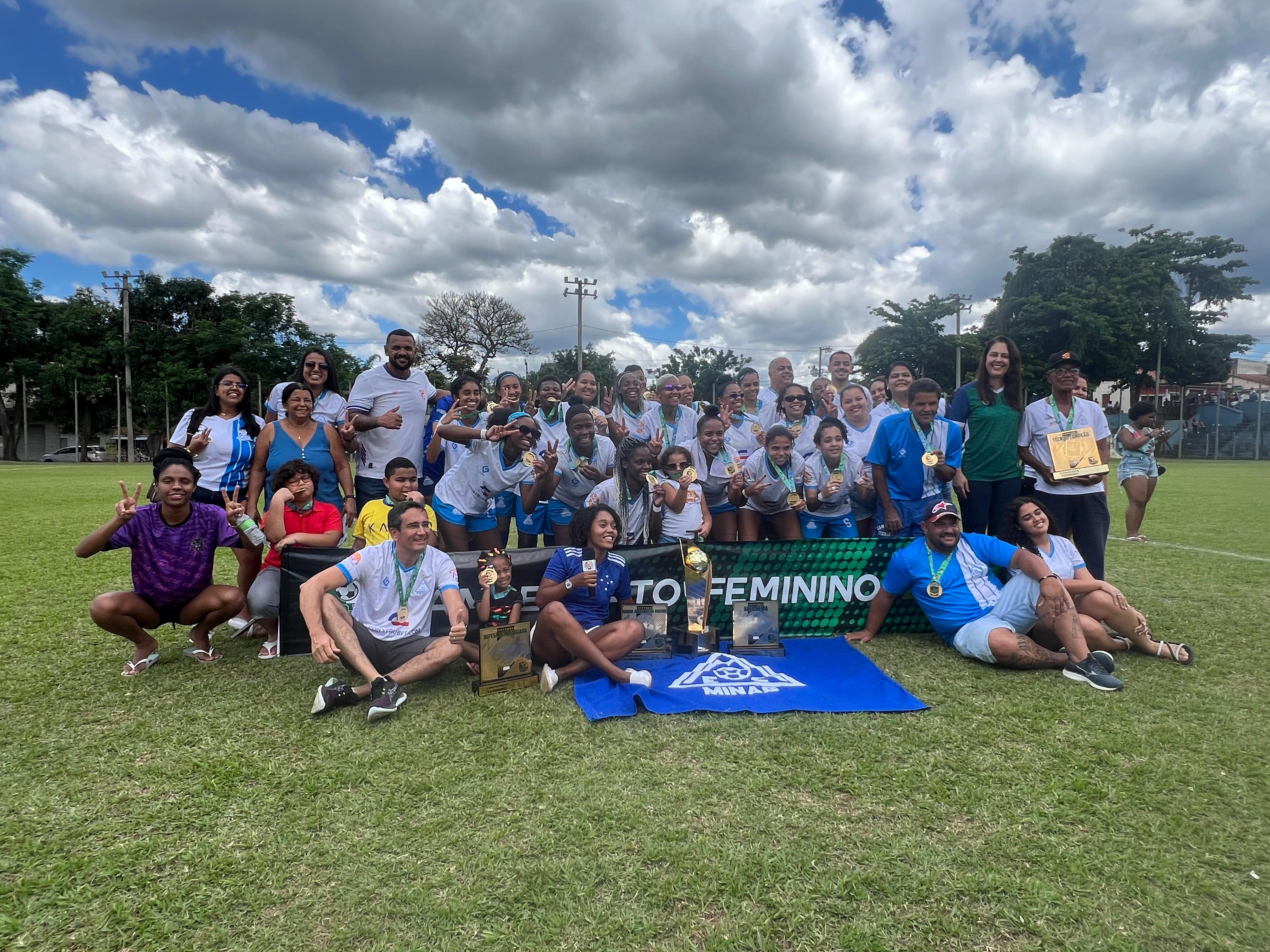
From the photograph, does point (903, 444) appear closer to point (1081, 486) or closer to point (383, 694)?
point (1081, 486)

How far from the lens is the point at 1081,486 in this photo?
4977mm

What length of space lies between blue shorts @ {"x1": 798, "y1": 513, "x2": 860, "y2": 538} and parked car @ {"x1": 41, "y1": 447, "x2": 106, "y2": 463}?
164 feet

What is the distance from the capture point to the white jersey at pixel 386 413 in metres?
5.34

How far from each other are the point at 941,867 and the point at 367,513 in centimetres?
399

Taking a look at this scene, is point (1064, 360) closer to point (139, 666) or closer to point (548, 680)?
point (548, 680)

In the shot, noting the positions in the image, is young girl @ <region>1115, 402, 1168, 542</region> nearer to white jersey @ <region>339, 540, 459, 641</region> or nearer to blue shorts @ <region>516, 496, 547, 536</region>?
blue shorts @ <region>516, 496, 547, 536</region>

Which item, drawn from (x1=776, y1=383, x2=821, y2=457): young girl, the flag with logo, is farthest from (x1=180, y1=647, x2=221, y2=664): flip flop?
(x1=776, y1=383, x2=821, y2=457): young girl

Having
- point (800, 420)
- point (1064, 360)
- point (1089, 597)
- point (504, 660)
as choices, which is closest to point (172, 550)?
point (504, 660)

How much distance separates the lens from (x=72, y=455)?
45.1 m

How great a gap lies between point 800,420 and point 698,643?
7.54 feet

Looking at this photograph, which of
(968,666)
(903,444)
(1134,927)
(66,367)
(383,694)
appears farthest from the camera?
(66,367)

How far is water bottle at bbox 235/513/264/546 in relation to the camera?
4.52 meters

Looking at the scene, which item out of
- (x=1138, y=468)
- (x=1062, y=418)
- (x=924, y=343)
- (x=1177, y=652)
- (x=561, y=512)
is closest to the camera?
(x=1177, y=652)

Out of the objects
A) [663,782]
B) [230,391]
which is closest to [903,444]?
[663,782]
